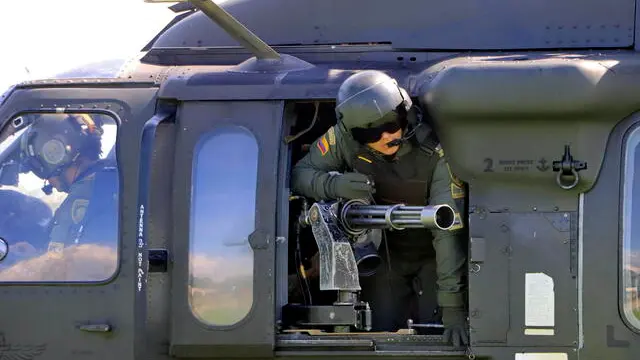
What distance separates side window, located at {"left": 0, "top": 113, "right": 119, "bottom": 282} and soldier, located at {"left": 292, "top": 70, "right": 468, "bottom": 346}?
1.13m

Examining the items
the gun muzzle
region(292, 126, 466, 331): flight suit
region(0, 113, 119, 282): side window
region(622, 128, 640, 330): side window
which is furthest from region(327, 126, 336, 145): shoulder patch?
region(622, 128, 640, 330): side window

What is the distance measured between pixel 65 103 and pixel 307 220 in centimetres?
163

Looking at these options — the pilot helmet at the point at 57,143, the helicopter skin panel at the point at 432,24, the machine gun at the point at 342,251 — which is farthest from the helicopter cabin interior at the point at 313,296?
the pilot helmet at the point at 57,143

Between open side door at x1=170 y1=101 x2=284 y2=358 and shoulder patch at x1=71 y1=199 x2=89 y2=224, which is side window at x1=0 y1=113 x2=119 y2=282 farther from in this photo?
open side door at x1=170 y1=101 x2=284 y2=358

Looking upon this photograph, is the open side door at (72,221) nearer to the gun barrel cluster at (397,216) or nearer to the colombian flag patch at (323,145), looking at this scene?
the colombian flag patch at (323,145)

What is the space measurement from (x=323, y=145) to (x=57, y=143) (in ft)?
5.16

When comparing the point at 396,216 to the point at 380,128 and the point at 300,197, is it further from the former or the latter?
the point at 300,197

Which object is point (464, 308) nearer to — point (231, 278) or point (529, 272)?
point (529, 272)

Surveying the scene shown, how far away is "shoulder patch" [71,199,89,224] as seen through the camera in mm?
6141

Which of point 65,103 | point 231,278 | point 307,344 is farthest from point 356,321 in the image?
point 65,103

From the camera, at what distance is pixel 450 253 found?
584cm

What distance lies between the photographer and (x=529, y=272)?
564 centimetres

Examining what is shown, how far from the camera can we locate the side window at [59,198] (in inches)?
240

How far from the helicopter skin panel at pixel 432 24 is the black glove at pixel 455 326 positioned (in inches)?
62.4
